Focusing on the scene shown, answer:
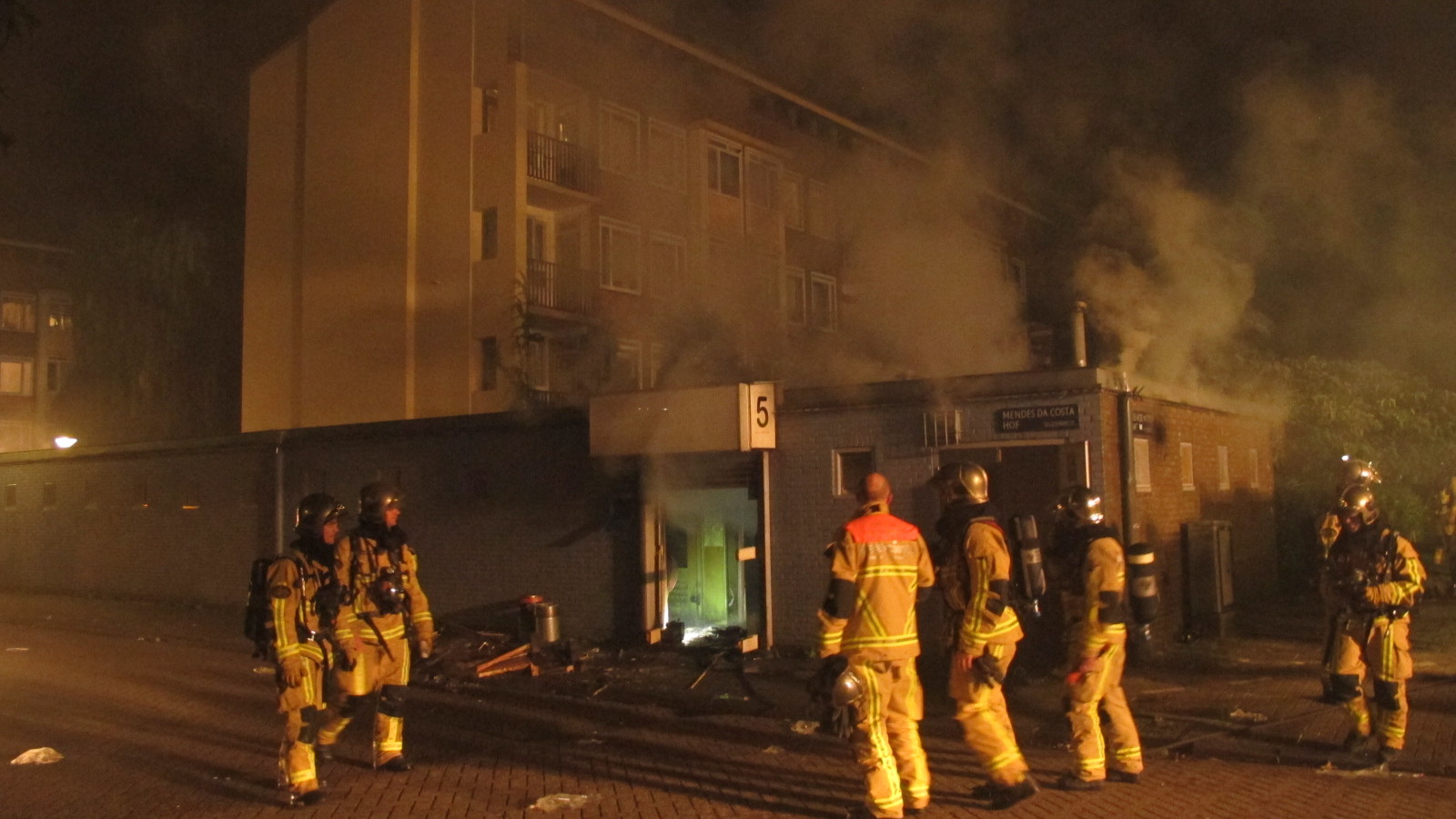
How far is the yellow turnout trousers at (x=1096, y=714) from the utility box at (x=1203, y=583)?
5865 millimetres

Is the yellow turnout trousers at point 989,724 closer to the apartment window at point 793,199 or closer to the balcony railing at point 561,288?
the apartment window at point 793,199

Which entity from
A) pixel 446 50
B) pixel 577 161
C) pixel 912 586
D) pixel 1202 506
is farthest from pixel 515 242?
pixel 912 586

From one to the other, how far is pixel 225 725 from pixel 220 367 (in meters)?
26.5

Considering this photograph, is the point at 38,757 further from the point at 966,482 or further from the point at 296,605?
the point at 966,482

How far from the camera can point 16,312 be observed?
46.8 meters

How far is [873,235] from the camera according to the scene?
1669cm

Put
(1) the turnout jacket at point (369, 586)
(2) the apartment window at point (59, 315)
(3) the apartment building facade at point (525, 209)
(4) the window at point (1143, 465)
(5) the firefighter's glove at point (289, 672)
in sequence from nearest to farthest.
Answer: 1. (5) the firefighter's glove at point (289, 672)
2. (1) the turnout jacket at point (369, 586)
3. (4) the window at point (1143, 465)
4. (3) the apartment building facade at point (525, 209)
5. (2) the apartment window at point (59, 315)

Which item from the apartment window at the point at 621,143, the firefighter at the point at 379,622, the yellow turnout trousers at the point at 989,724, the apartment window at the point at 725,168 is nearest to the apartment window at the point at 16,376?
the apartment window at the point at 621,143

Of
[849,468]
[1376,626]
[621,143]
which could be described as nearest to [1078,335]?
[849,468]

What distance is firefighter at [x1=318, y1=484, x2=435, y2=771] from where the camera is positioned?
20.6ft

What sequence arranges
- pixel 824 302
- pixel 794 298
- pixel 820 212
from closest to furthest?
pixel 820 212
pixel 824 302
pixel 794 298

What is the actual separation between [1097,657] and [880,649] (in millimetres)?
1373

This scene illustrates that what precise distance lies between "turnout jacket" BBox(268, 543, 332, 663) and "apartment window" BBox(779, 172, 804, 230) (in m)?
15.0

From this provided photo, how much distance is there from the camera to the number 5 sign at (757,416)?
429 inches
